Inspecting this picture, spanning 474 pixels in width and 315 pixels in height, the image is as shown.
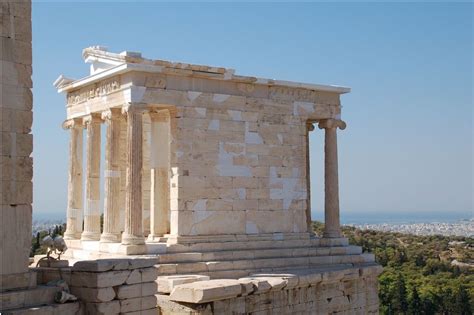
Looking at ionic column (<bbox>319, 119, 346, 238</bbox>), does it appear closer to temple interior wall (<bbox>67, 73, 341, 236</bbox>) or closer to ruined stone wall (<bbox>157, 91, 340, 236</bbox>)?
temple interior wall (<bbox>67, 73, 341, 236</bbox>)

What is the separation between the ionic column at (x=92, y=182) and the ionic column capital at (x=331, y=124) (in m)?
7.09

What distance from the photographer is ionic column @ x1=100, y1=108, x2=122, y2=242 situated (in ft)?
65.0

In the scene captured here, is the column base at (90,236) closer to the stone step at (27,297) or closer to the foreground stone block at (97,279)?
the foreground stone block at (97,279)

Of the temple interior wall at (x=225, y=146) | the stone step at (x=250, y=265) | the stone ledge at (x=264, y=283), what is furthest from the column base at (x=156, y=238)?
the stone ledge at (x=264, y=283)

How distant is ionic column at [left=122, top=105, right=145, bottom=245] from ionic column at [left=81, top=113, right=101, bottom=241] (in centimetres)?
268

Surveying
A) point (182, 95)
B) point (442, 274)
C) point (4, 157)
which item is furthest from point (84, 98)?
point (442, 274)

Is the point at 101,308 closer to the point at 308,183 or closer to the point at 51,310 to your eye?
the point at 51,310

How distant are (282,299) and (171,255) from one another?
3.09 metres

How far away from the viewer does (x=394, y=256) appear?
204 ft

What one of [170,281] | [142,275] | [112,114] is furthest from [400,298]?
[142,275]

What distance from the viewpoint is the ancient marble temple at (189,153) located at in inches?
752

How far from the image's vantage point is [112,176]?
20094 millimetres

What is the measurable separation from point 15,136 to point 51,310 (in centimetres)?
310

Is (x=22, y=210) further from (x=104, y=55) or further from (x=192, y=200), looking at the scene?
(x=104, y=55)
